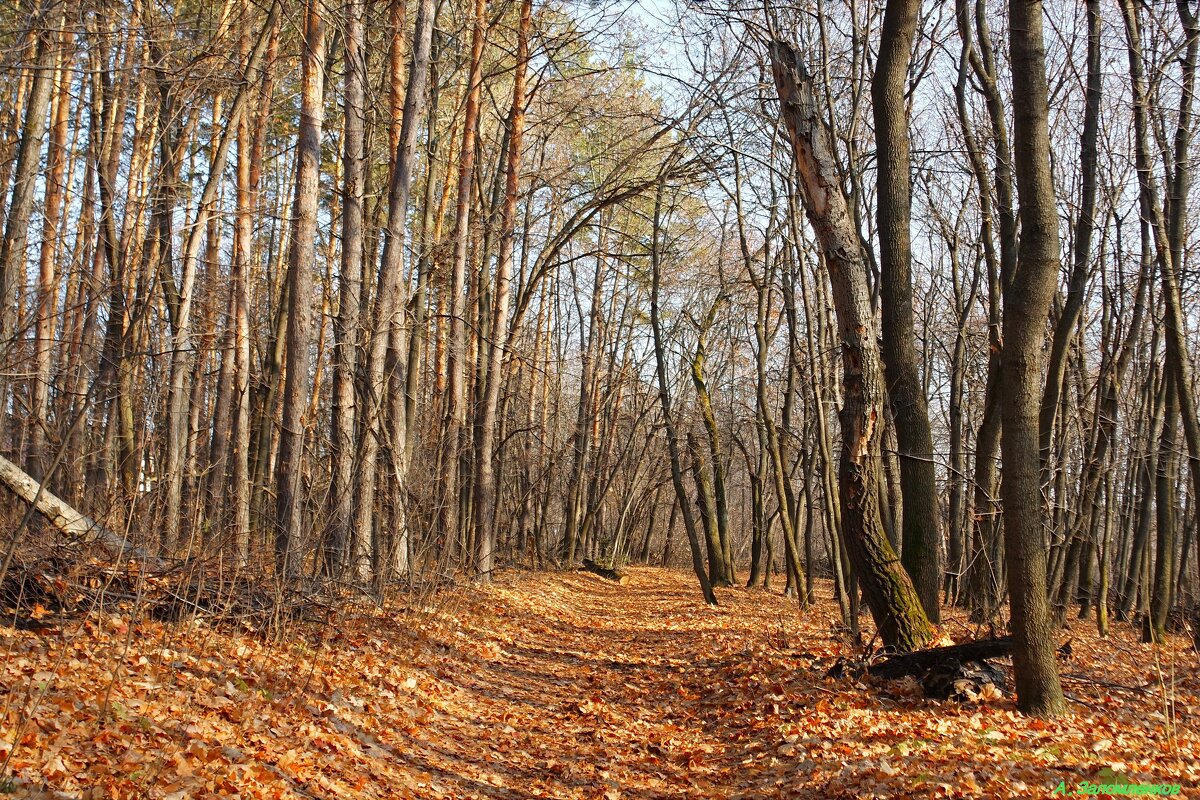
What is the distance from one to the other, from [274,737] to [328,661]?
5.86 feet

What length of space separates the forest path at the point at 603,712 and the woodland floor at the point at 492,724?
1.1 inches

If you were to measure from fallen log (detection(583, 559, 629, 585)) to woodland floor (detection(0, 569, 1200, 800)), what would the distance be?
13769mm

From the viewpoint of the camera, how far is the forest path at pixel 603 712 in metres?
5.41

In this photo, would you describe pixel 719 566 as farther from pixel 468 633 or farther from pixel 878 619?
pixel 878 619

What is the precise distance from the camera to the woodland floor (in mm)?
4281

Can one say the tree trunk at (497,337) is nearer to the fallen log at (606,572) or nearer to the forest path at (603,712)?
the forest path at (603,712)

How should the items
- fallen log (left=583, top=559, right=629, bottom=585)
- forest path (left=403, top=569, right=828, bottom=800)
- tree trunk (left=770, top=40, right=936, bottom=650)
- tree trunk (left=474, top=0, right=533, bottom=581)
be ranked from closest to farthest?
forest path (left=403, top=569, right=828, bottom=800) → tree trunk (left=770, top=40, right=936, bottom=650) → tree trunk (left=474, top=0, right=533, bottom=581) → fallen log (left=583, top=559, right=629, bottom=585)

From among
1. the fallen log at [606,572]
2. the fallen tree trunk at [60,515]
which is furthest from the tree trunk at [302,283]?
the fallen log at [606,572]

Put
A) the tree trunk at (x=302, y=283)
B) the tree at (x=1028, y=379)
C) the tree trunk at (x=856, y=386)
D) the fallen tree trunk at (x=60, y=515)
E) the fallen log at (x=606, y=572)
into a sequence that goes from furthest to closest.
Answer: the fallen log at (x=606, y=572) → the tree trunk at (x=302, y=283) → the tree trunk at (x=856, y=386) → the fallen tree trunk at (x=60, y=515) → the tree at (x=1028, y=379)

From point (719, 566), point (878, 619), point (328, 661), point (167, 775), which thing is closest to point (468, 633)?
point (328, 661)

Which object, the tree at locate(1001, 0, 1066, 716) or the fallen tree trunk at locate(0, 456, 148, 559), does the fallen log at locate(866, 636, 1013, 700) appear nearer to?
the tree at locate(1001, 0, 1066, 716)

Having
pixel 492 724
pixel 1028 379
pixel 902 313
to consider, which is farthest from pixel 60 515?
pixel 902 313

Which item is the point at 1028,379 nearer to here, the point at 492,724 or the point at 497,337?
the point at 492,724

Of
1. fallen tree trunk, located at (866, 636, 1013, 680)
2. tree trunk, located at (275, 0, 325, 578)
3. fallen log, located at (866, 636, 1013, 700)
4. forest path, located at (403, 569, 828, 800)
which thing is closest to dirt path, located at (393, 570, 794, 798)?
forest path, located at (403, 569, 828, 800)
